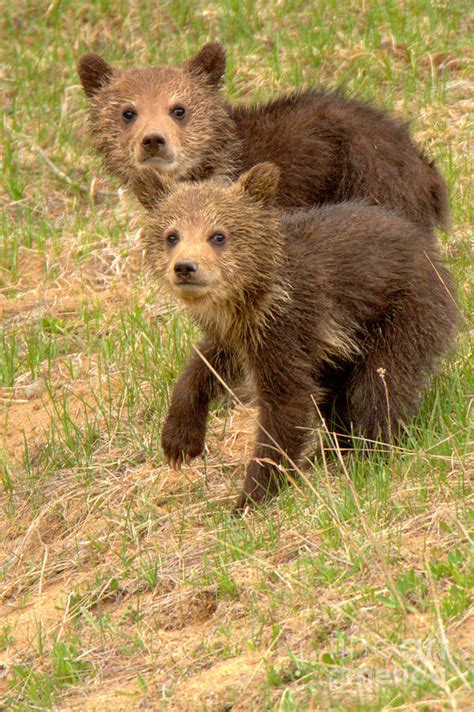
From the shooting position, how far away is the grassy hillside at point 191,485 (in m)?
4.36

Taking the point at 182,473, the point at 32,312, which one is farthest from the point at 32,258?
the point at 182,473

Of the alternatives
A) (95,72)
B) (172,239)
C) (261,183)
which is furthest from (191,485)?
(95,72)

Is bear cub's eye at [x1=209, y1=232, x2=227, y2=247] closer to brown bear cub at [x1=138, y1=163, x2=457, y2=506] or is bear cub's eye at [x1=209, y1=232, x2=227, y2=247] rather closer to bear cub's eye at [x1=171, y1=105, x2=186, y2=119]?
brown bear cub at [x1=138, y1=163, x2=457, y2=506]

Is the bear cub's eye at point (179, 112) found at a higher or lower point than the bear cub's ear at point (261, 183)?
higher

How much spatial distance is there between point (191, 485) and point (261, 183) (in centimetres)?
164

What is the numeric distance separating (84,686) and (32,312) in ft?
14.1

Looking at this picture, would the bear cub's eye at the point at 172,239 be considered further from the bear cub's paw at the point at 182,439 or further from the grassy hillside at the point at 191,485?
the grassy hillside at the point at 191,485

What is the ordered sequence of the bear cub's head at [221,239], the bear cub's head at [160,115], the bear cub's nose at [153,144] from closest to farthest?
the bear cub's head at [221,239] < the bear cub's nose at [153,144] < the bear cub's head at [160,115]

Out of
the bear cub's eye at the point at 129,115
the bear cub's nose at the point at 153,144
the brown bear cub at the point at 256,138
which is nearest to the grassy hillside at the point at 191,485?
the brown bear cub at the point at 256,138

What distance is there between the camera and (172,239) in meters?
5.80

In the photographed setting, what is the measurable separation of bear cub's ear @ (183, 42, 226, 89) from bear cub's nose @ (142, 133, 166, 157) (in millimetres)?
809

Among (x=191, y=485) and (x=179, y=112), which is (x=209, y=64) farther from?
(x=191, y=485)

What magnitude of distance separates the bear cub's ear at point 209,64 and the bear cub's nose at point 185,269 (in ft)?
9.18

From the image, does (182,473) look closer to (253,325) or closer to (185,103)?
(253,325)
